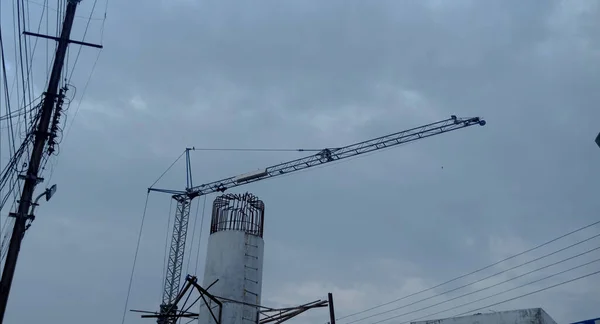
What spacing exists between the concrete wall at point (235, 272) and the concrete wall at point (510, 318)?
1117cm

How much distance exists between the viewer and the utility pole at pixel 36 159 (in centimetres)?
1839

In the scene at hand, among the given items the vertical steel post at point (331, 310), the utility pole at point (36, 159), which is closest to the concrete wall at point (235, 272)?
the vertical steel post at point (331, 310)

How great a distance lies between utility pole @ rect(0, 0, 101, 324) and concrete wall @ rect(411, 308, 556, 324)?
76.6 ft

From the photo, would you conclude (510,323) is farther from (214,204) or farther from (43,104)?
(43,104)

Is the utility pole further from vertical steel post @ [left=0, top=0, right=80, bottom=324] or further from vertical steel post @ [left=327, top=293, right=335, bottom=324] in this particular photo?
vertical steel post @ [left=327, top=293, right=335, bottom=324]

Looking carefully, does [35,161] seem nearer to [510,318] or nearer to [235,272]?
[235,272]

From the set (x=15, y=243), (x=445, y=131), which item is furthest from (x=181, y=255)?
(x=15, y=243)

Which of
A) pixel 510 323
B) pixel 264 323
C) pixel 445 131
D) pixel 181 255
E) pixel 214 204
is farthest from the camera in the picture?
pixel 181 255

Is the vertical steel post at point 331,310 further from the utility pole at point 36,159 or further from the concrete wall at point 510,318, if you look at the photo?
the utility pole at point 36,159

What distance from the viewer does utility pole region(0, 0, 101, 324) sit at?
18.4 meters

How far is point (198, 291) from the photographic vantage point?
30125 mm

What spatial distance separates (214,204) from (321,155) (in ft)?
138

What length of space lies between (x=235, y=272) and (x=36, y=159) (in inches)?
555

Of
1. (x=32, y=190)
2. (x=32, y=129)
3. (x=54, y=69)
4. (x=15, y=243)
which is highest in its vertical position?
(x=54, y=69)
